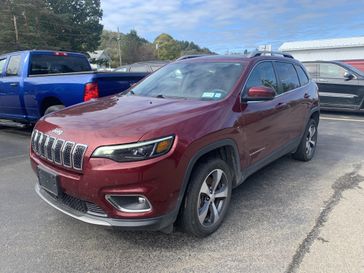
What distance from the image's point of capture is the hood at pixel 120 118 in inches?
111

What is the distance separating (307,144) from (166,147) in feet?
12.2

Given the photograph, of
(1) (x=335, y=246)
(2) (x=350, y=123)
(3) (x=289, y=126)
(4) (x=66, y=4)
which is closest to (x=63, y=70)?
(3) (x=289, y=126)

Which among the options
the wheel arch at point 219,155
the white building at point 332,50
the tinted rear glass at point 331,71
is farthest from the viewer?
the white building at point 332,50

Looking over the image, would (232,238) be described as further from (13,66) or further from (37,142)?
(13,66)

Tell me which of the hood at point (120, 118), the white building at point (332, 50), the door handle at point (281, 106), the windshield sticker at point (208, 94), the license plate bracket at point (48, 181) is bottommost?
the license plate bracket at point (48, 181)

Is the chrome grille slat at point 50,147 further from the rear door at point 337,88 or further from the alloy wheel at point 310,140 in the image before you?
the rear door at point 337,88

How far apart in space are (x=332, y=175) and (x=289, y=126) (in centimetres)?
103

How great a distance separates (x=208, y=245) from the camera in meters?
3.20

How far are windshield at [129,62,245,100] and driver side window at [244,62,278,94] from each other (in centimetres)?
16

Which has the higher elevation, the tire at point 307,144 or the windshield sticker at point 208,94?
the windshield sticker at point 208,94

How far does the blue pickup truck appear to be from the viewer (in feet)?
19.9

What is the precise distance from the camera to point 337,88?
11.1 metres

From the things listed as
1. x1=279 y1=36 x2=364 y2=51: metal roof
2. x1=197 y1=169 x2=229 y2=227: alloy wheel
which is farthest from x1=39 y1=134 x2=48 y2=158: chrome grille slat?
x1=279 y1=36 x2=364 y2=51: metal roof

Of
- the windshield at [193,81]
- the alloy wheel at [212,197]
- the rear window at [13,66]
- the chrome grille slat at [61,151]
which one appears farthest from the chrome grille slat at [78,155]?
the rear window at [13,66]
